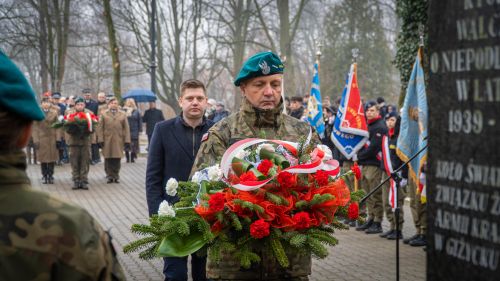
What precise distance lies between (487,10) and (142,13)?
3297 cm

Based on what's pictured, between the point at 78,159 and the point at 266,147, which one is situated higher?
the point at 266,147

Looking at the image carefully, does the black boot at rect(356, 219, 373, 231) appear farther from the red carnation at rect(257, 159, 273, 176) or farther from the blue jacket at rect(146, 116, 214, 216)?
the red carnation at rect(257, 159, 273, 176)

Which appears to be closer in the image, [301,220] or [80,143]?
[301,220]

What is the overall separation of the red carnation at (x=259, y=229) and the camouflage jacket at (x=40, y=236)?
1.55 metres

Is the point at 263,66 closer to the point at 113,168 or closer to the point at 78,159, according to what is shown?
the point at 78,159

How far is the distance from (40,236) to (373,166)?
31.6ft

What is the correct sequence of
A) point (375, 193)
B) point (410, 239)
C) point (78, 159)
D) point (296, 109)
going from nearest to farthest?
point (410, 239)
point (375, 193)
point (78, 159)
point (296, 109)

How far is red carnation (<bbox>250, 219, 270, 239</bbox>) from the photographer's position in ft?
11.9

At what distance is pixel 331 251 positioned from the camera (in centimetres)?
1002

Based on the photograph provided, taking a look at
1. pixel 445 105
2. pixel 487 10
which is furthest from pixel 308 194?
pixel 487 10

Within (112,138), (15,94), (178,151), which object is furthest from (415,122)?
(112,138)

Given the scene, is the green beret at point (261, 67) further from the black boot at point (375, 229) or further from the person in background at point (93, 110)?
the person in background at point (93, 110)

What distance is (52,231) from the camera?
208 centimetres

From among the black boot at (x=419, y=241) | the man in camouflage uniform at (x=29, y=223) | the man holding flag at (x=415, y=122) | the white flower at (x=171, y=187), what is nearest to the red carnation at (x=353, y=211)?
the white flower at (x=171, y=187)
